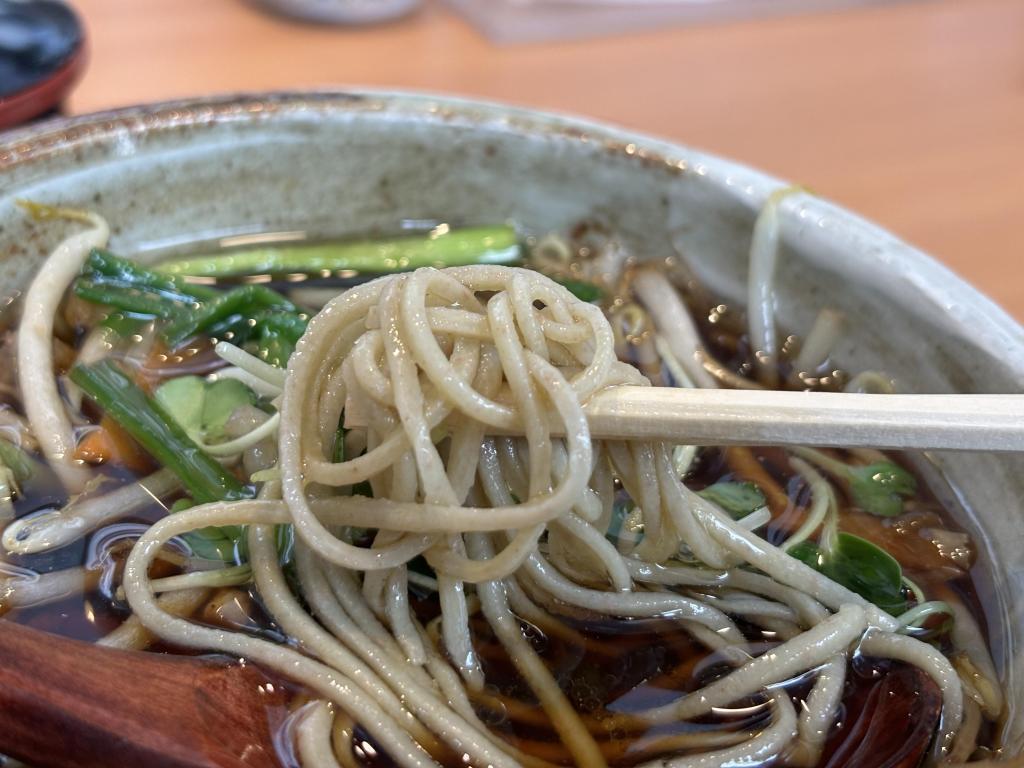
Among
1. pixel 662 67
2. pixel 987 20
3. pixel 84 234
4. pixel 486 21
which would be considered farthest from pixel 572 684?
pixel 987 20

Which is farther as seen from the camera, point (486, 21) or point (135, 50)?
A: point (486, 21)

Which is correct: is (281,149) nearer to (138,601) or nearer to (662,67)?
(138,601)

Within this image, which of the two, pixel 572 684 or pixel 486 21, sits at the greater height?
pixel 486 21

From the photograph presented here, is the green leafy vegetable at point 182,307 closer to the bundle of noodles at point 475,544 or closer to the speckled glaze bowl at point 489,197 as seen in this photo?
the speckled glaze bowl at point 489,197

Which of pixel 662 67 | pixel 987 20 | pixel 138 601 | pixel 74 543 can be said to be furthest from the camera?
pixel 987 20

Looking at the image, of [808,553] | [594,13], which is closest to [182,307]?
[808,553]

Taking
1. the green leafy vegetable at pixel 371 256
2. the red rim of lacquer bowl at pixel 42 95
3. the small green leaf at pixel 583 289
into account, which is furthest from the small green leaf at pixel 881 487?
the red rim of lacquer bowl at pixel 42 95
